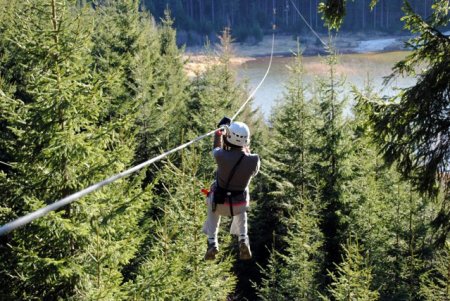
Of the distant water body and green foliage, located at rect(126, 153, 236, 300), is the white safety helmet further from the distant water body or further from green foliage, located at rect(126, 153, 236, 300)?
the distant water body

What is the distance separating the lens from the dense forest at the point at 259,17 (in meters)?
109

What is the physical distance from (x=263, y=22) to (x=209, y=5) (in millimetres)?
17647

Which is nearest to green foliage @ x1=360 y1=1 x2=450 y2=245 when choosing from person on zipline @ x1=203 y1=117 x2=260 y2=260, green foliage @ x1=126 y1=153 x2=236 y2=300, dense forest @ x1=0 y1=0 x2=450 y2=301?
dense forest @ x1=0 y1=0 x2=450 y2=301

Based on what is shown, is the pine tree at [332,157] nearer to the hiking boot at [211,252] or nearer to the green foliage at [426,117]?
the green foliage at [426,117]

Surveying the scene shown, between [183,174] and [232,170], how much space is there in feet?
18.4

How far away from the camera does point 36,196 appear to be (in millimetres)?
8664

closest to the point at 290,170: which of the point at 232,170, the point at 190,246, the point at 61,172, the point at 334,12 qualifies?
the point at 190,246

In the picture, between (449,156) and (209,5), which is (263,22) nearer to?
(209,5)

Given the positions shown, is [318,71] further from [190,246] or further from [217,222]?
[217,222]

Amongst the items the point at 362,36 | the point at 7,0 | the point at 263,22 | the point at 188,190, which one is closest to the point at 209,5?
the point at 263,22

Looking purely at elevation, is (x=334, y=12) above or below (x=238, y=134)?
above

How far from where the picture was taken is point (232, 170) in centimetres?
643

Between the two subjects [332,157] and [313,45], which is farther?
[313,45]

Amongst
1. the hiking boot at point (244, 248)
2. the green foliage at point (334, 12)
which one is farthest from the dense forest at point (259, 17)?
the hiking boot at point (244, 248)
